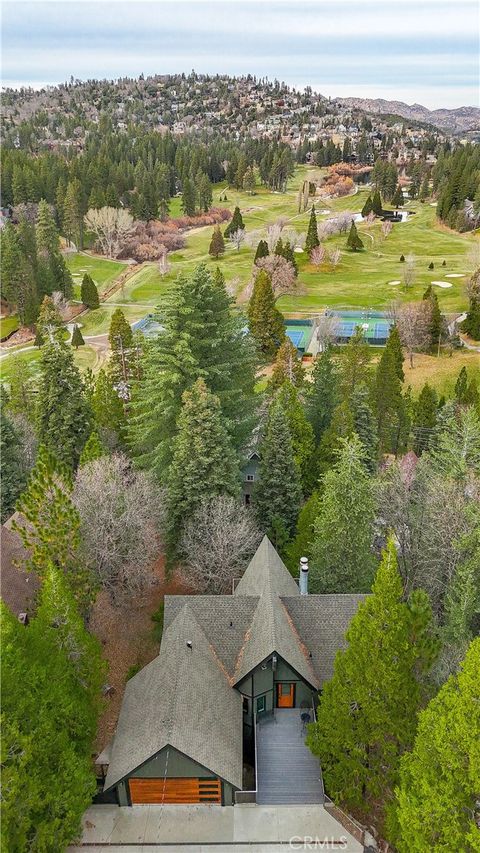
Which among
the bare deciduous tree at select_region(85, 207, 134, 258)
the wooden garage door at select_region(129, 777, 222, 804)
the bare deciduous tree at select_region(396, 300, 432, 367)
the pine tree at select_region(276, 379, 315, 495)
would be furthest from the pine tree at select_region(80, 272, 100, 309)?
the wooden garage door at select_region(129, 777, 222, 804)

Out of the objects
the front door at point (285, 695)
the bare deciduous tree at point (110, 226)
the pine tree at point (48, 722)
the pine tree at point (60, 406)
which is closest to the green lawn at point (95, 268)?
the bare deciduous tree at point (110, 226)

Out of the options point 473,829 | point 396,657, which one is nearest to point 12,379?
point 396,657

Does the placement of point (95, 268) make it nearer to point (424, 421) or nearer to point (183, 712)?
point (424, 421)

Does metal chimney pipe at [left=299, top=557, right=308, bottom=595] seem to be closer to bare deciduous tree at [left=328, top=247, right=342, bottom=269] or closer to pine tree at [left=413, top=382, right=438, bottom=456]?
pine tree at [left=413, top=382, right=438, bottom=456]

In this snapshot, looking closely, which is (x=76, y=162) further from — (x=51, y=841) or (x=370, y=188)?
(x=51, y=841)

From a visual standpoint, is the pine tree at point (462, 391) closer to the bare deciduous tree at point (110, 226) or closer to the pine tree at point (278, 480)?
the pine tree at point (278, 480)

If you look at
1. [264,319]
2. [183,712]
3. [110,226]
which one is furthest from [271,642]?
[110,226]

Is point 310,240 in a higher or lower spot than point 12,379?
higher
